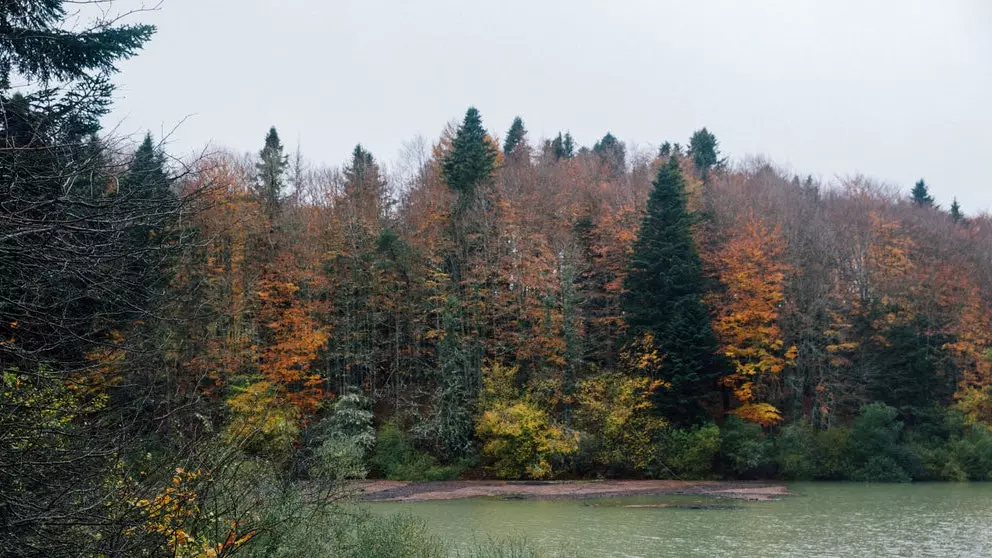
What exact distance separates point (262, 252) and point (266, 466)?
28.9 m

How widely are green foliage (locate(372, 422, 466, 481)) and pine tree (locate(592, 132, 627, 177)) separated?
82.2ft

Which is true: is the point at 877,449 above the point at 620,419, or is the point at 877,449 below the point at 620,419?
below

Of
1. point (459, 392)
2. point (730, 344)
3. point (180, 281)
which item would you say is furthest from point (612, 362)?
A: point (180, 281)

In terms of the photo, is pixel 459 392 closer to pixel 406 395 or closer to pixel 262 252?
pixel 406 395

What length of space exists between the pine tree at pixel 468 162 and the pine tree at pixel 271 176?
9246 millimetres

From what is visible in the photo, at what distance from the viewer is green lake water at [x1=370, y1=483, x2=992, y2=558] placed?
1648 cm

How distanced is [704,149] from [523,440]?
36643 millimetres

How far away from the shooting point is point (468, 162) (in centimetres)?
4066

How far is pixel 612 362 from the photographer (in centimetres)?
3728

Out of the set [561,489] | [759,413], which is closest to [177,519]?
[561,489]

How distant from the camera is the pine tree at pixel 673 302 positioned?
112ft

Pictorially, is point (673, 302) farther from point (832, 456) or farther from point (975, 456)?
point (975, 456)

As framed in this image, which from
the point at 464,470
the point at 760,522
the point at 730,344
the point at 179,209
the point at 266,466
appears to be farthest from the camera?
the point at 730,344

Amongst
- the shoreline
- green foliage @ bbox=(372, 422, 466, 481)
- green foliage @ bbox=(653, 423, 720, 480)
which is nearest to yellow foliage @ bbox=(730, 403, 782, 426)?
green foliage @ bbox=(653, 423, 720, 480)
